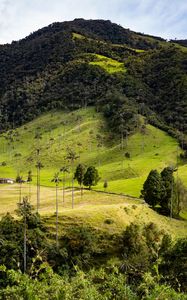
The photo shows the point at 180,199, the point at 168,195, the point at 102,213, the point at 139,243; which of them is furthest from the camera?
the point at 180,199

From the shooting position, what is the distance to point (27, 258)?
8506 cm

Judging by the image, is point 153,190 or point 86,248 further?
point 153,190

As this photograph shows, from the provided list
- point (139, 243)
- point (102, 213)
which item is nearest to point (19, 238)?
point (102, 213)

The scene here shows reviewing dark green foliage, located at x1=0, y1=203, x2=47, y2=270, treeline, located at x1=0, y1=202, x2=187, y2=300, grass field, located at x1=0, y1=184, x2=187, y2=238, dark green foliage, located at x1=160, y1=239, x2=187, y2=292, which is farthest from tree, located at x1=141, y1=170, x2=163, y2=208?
dark green foliage, located at x1=0, y1=203, x2=47, y2=270

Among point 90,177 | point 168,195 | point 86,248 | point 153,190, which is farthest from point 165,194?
point 86,248

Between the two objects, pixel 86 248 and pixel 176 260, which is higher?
pixel 86 248

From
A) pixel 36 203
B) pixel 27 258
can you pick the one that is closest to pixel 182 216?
pixel 36 203

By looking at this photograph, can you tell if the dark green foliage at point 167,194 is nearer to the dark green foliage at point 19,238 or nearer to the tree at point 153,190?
the tree at point 153,190

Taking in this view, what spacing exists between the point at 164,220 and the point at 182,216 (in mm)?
12555

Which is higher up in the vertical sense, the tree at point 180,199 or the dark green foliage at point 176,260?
the tree at point 180,199

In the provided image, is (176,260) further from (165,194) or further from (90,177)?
(90,177)

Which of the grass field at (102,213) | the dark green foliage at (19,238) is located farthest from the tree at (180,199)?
the dark green foliage at (19,238)

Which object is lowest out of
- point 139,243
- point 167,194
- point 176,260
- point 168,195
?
point 176,260

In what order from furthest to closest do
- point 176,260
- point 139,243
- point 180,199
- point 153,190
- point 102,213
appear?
point 180,199 < point 153,190 < point 102,213 < point 139,243 < point 176,260
